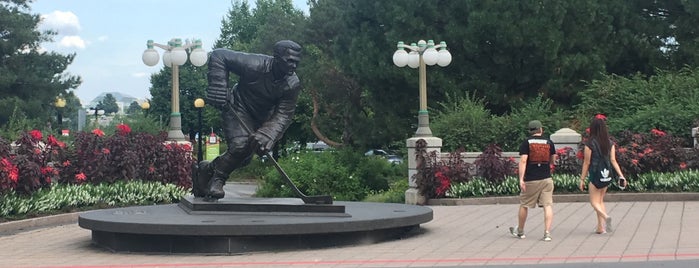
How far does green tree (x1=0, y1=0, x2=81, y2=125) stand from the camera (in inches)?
1714

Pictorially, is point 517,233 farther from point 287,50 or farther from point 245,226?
point 287,50

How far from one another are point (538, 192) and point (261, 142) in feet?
13.0

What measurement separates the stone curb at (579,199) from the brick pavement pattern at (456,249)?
3129mm

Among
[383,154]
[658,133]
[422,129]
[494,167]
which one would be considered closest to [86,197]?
[422,129]

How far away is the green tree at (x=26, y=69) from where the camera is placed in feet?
143

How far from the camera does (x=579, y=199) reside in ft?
59.3

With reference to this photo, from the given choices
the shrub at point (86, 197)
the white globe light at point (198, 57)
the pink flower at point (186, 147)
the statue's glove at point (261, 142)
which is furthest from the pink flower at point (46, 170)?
the statue's glove at point (261, 142)

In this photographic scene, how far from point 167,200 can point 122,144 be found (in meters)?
1.64

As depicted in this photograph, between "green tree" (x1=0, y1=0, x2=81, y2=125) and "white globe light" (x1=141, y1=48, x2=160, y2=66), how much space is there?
78.5 ft

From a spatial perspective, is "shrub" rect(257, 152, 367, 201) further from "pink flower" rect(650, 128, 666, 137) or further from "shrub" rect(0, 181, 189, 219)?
"pink flower" rect(650, 128, 666, 137)

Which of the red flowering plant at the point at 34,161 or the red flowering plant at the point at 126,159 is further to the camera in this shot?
the red flowering plant at the point at 126,159

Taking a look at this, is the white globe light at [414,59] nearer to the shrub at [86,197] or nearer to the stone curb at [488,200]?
the stone curb at [488,200]

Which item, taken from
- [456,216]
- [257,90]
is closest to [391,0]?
[456,216]

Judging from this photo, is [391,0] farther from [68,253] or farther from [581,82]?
[68,253]
